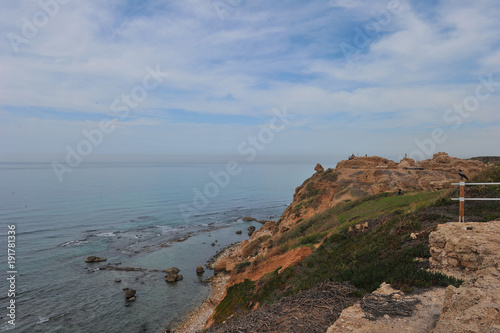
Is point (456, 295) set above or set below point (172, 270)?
above

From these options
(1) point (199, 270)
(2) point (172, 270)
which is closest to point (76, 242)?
(2) point (172, 270)

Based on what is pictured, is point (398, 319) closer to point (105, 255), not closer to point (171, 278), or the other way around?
point (171, 278)

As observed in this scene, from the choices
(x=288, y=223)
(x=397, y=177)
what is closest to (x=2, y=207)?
(x=288, y=223)

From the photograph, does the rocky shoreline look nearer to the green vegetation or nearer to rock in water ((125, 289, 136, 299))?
the green vegetation

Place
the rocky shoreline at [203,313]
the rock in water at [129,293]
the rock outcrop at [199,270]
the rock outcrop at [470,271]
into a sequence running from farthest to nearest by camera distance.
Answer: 1. the rock outcrop at [199,270]
2. the rock in water at [129,293]
3. the rocky shoreline at [203,313]
4. the rock outcrop at [470,271]

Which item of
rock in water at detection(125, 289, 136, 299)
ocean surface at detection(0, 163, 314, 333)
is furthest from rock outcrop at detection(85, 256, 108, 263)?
rock in water at detection(125, 289, 136, 299)

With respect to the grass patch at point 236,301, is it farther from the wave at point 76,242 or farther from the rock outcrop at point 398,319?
the wave at point 76,242

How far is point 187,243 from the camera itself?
41906mm

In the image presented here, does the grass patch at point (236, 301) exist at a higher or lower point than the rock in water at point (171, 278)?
higher

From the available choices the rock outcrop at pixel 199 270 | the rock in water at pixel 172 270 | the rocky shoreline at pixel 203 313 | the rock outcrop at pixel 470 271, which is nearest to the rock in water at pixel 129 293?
the rock in water at pixel 172 270

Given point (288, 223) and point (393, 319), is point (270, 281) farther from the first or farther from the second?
point (288, 223)

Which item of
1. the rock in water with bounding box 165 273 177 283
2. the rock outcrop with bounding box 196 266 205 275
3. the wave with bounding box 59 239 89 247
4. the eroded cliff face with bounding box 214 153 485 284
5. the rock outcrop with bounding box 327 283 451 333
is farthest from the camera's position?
the wave with bounding box 59 239 89 247

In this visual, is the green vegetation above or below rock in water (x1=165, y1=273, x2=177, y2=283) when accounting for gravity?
above

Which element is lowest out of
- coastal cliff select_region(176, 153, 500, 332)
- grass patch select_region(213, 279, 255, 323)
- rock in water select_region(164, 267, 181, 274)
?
rock in water select_region(164, 267, 181, 274)
